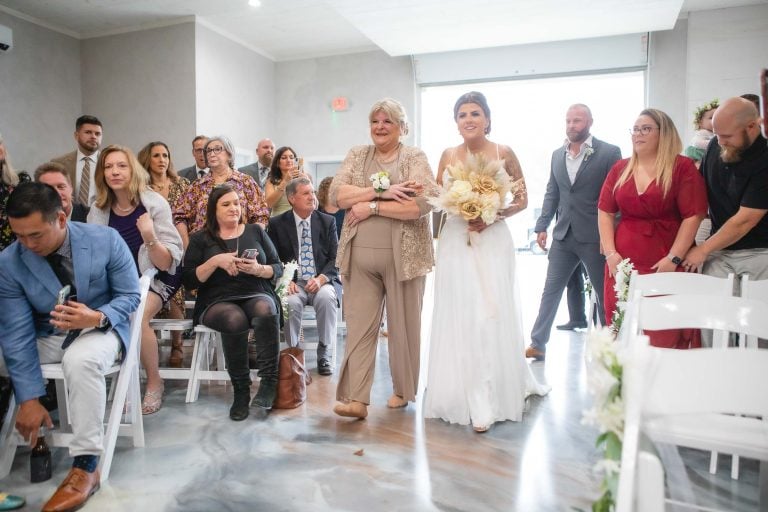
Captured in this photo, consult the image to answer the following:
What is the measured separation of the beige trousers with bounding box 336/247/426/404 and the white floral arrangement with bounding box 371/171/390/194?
13.4 inches

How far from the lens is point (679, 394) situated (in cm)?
138

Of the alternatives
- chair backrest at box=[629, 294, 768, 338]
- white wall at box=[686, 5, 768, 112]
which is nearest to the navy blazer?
chair backrest at box=[629, 294, 768, 338]

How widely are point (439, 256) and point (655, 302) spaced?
1.37 metres

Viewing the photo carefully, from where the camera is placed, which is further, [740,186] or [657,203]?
[657,203]

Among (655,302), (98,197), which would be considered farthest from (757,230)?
(98,197)

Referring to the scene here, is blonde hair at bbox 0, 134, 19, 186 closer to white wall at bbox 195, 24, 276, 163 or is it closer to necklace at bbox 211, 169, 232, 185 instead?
necklace at bbox 211, 169, 232, 185

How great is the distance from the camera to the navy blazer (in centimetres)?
456

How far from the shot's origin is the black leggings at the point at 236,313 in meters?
3.44

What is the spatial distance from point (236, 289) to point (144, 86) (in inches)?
264

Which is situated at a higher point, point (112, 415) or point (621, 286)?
point (621, 286)

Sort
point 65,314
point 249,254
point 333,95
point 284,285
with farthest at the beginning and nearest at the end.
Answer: point 333,95
point 284,285
point 249,254
point 65,314

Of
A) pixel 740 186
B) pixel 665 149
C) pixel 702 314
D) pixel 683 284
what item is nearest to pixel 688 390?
pixel 702 314

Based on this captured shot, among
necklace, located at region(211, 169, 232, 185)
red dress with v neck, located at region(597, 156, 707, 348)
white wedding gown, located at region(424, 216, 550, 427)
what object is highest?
necklace, located at region(211, 169, 232, 185)

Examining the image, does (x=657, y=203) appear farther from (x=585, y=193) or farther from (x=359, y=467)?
(x=359, y=467)
